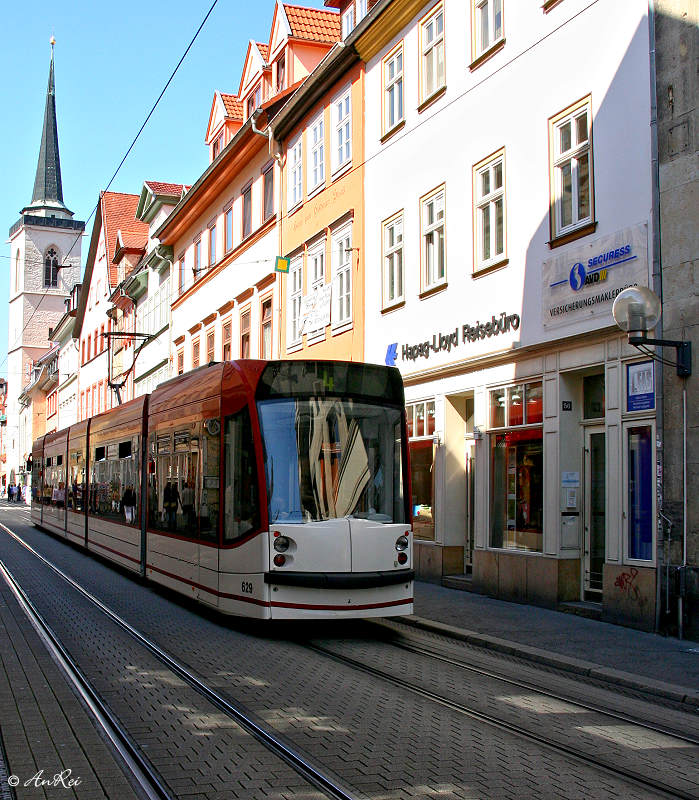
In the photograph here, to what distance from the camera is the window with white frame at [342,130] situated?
23.4 metres

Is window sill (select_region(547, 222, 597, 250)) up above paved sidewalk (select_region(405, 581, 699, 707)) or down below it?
above

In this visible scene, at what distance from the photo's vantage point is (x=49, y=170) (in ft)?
348

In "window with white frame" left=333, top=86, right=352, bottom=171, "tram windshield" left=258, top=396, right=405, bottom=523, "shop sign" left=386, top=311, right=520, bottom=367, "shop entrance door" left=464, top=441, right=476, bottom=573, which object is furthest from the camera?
"window with white frame" left=333, top=86, right=352, bottom=171

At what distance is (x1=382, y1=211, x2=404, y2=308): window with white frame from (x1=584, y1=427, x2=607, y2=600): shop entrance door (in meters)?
6.77

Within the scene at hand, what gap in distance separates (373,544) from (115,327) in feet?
152

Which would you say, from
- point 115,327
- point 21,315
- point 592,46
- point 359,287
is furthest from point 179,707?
point 21,315

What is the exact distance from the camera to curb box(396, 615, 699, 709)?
29.2 feet

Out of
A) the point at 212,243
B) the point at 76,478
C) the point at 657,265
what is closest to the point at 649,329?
the point at 657,265

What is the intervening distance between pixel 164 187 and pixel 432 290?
3159cm

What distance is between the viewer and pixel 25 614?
13.9 meters

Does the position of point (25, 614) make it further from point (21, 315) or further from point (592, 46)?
point (21, 315)

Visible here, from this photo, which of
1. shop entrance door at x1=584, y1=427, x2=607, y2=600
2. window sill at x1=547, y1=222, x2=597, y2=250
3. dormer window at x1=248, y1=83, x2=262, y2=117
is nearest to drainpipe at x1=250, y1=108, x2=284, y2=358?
dormer window at x1=248, y1=83, x2=262, y2=117

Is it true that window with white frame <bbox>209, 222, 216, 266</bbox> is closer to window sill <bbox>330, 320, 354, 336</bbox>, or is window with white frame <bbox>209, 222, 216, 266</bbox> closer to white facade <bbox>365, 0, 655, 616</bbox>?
window sill <bbox>330, 320, 354, 336</bbox>

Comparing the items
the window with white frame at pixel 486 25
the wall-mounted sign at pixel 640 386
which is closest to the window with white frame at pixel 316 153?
the window with white frame at pixel 486 25
